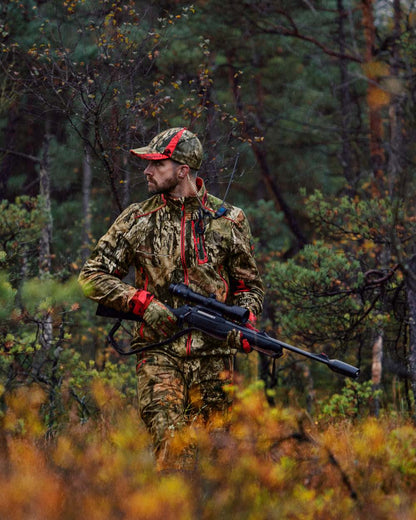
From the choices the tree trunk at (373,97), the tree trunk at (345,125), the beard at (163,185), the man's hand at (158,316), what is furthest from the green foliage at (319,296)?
the tree trunk at (345,125)

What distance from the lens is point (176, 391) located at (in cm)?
495

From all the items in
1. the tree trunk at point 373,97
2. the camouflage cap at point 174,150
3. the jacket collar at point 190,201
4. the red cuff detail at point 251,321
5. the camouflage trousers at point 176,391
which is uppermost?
the tree trunk at point 373,97

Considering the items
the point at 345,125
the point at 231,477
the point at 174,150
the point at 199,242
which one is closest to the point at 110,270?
the point at 199,242

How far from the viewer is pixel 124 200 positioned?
9.70 meters

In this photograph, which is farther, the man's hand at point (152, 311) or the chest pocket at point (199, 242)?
the chest pocket at point (199, 242)

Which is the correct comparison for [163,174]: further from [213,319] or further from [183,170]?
[213,319]

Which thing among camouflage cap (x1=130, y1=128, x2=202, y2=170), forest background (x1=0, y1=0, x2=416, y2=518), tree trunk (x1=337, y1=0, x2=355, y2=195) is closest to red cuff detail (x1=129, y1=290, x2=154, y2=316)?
forest background (x1=0, y1=0, x2=416, y2=518)

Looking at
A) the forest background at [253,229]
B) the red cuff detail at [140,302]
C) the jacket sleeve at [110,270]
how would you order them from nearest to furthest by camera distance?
the forest background at [253,229]
the red cuff detail at [140,302]
the jacket sleeve at [110,270]

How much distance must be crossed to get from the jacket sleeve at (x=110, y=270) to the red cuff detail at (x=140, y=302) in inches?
1.6

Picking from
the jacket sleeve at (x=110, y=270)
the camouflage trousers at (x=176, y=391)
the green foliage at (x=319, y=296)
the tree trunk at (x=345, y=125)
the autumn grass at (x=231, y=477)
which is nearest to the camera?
the autumn grass at (x=231, y=477)

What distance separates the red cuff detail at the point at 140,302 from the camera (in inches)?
192

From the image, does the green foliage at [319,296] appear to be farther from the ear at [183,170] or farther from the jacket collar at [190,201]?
the ear at [183,170]

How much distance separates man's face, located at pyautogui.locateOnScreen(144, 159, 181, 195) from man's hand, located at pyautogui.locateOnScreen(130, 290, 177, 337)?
72 centimetres

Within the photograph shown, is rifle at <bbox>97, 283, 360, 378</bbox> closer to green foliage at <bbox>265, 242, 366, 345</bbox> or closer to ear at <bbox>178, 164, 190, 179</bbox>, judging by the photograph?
ear at <bbox>178, 164, 190, 179</bbox>
